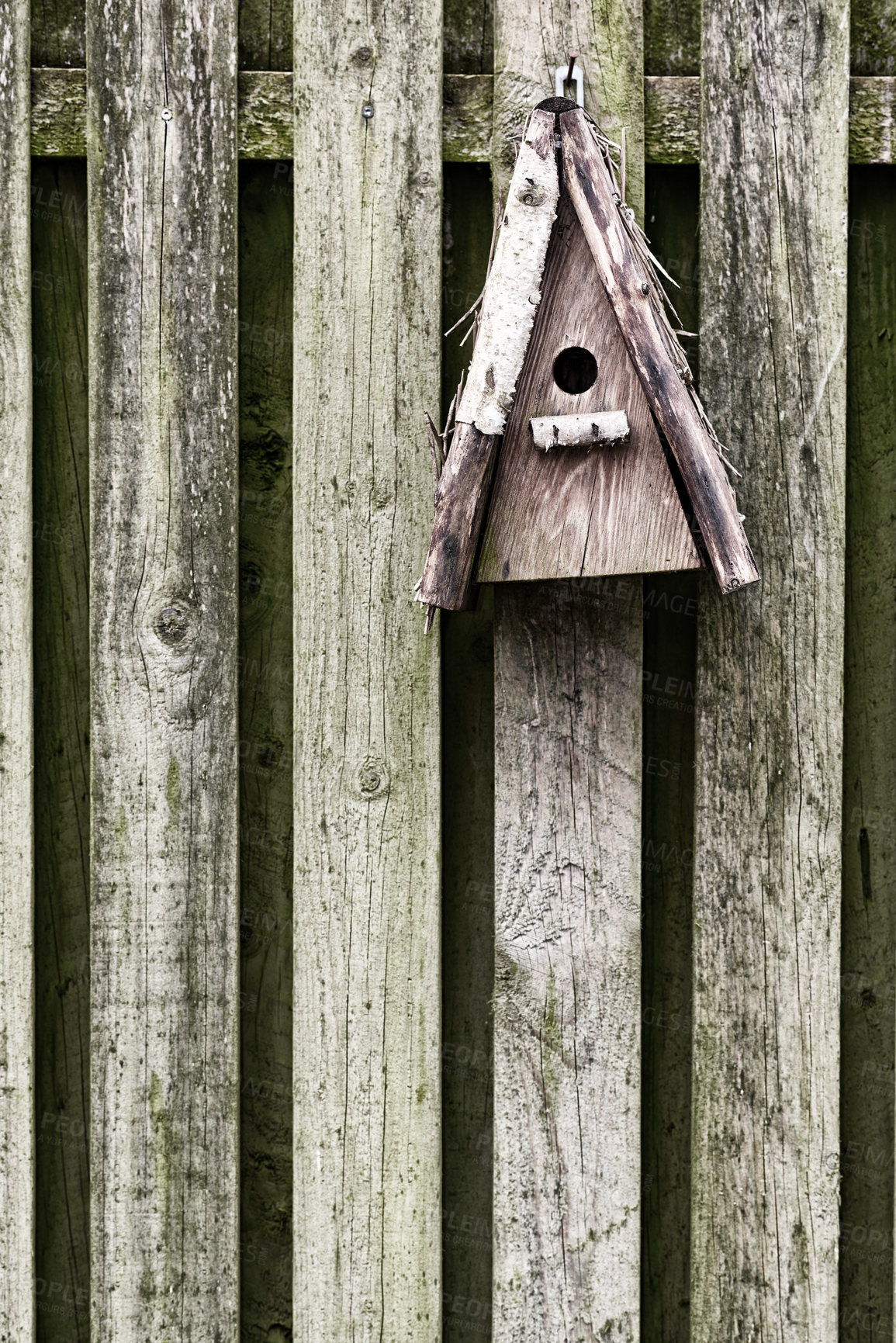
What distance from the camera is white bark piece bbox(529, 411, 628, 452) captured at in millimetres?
1466

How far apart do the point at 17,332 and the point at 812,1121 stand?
1.87 m

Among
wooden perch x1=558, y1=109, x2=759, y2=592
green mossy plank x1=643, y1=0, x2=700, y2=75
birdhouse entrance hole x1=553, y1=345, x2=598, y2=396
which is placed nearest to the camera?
wooden perch x1=558, y1=109, x2=759, y2=592

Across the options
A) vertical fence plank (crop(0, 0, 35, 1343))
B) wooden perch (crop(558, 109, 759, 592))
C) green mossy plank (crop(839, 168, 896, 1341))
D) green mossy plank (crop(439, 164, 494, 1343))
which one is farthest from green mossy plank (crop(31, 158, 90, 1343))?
green mossy plank (crop(839, 168, 896, 1341))

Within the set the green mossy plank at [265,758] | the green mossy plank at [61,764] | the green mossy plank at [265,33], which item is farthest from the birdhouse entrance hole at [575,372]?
the green mossy plank at [61,764]

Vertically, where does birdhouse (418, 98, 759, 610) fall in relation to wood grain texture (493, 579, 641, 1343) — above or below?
above

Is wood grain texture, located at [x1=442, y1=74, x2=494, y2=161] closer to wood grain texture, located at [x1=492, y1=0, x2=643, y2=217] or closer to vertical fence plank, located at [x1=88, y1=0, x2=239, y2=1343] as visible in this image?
wood grain texture, located at [x1=492, y1=0, x2=643, y2=217]

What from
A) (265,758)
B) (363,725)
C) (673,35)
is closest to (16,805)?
(265,758)

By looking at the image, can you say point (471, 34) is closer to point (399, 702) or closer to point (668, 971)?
point (399, 702)

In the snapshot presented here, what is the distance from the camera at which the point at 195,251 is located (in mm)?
1674

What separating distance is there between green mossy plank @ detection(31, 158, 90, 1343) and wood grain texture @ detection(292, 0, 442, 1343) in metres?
0.40

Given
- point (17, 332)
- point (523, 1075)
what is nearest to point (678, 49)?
point (17, 332)

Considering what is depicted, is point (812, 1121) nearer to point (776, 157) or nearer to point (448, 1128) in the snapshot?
point (448, 1128)

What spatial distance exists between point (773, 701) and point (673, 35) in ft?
3.73

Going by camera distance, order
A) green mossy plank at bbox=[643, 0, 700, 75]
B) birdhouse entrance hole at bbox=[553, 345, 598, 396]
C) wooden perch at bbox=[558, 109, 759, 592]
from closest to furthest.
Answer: wooden perch at bbox=[558, 109, 759, 592] < birdhouse entrance hole at bbox=[553, 345, 598, 396] < green mossy plank at bbox=[643, 0, 700, 75]
